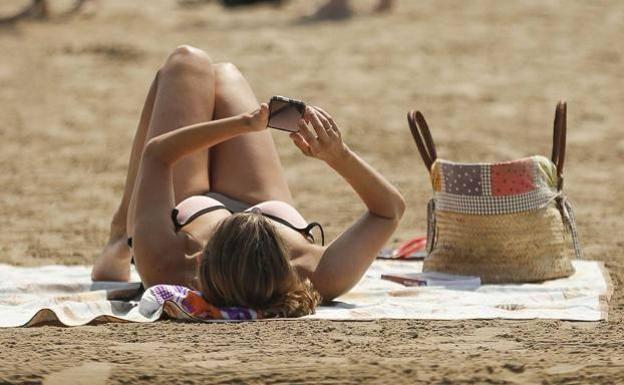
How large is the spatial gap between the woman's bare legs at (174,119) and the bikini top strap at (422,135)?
88 cm

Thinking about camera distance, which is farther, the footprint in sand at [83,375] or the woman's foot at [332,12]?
the woman's foot at [332,12]

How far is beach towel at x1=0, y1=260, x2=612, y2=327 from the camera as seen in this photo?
4.25m

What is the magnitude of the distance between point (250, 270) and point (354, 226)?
51 cm

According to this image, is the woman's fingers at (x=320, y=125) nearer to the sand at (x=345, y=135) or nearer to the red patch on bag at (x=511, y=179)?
the sand at (x=345, y=135)

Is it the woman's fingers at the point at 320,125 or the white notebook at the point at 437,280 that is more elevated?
the woman's fingers at the point at 320,125

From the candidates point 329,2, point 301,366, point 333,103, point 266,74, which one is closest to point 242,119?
point 301,366

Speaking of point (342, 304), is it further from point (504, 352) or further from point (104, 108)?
point (104, 108)

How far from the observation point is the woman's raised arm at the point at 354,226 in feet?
14.3

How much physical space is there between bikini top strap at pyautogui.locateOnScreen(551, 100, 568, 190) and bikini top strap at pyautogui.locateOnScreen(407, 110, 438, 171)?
0.48m

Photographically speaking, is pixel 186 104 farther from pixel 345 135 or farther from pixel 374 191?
pixel 345 135

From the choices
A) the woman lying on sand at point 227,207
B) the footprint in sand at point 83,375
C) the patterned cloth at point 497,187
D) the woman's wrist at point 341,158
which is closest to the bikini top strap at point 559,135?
the patterned cloth at point 497,187

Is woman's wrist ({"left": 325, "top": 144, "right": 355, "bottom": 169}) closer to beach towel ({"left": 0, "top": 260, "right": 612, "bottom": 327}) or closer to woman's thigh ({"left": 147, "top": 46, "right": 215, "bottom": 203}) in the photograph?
beach towel ({"left": 0, "top": 260, "right": 612, "bottom": 327})

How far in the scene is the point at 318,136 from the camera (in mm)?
4301

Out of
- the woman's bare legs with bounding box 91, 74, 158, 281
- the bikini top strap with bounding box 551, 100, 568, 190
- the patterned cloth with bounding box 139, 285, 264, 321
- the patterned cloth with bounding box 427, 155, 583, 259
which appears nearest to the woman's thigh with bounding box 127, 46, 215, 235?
the woman's bare legs with bounding box 91, 74, 158, 281
